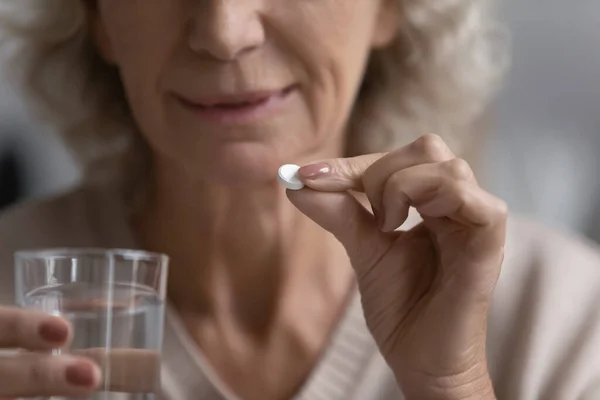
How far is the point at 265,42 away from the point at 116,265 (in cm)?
41

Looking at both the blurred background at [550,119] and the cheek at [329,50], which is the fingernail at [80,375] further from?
the blurred background at [550,119]

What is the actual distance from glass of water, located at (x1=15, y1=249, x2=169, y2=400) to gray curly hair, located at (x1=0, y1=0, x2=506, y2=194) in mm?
664

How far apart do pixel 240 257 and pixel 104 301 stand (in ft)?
1.69

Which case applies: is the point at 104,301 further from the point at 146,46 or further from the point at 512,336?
the point at 512,336

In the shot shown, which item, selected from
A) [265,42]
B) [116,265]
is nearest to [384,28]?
[265,42]

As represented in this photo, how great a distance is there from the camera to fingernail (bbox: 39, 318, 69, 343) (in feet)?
2.22

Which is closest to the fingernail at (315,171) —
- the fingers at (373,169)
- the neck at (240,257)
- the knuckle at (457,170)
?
the fingers at (373,169)

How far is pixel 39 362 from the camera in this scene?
27.4 inches

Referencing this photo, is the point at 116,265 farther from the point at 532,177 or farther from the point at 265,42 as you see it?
the point at 532,177

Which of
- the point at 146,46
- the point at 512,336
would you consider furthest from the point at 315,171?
the point at 512,336

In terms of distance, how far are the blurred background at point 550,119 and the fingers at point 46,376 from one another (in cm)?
111

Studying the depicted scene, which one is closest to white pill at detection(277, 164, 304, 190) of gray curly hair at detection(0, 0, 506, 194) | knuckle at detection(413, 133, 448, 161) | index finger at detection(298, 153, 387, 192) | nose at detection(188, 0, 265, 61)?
index finger at detection(298, 153, 387, 192)

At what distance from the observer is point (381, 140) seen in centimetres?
137

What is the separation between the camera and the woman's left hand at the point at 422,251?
2.55 feet
